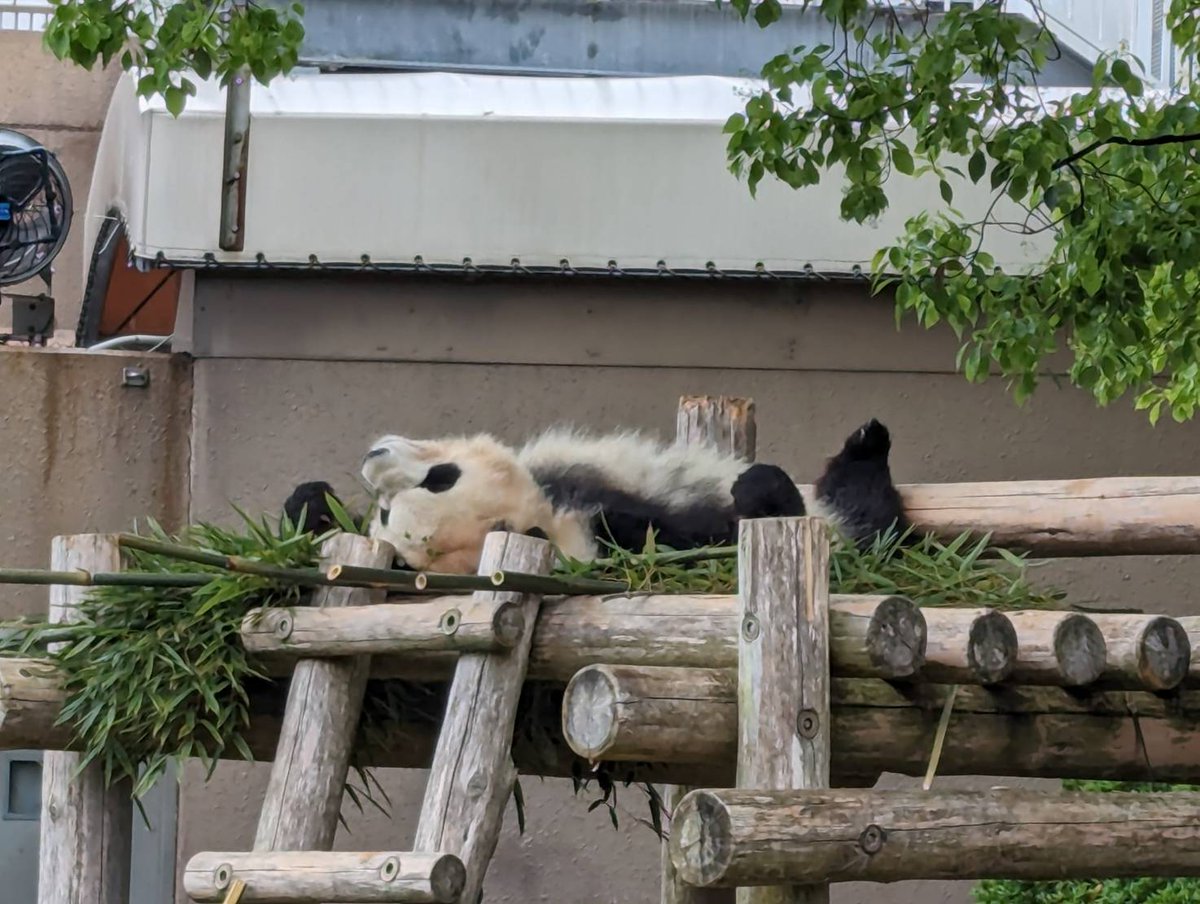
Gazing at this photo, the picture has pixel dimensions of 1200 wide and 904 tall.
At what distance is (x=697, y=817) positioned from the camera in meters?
2.44

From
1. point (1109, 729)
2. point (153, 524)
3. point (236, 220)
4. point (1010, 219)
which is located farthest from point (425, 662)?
point (1010, 219)

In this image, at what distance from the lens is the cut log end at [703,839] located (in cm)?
241

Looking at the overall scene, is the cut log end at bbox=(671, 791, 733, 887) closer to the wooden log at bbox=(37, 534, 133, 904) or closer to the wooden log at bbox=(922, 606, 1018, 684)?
the wooden log at bbox=(922, 606, 1018, 684)

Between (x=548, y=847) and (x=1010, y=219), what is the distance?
2.56 meters

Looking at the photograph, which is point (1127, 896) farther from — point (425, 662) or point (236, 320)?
point (236, 320)

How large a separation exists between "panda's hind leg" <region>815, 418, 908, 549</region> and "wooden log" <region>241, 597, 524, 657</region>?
89cm

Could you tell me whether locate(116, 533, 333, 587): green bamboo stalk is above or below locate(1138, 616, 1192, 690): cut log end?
above

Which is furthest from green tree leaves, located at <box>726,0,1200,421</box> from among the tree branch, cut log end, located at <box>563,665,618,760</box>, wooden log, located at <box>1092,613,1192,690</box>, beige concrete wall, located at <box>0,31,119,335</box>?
beige concrete wall, located at <box>0,31,119,335</box>

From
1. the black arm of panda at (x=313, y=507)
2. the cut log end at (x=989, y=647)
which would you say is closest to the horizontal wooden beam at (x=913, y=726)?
the cut log end at (x=989, y=647)

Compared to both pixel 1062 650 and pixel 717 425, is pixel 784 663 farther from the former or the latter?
pixel 717 425

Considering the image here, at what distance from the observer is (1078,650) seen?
2.74 metres

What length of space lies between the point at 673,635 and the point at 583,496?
732mm

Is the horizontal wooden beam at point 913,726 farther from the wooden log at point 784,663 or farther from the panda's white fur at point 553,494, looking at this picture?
the panda's white fur at point 553,494

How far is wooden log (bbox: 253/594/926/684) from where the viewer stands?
266 cm
